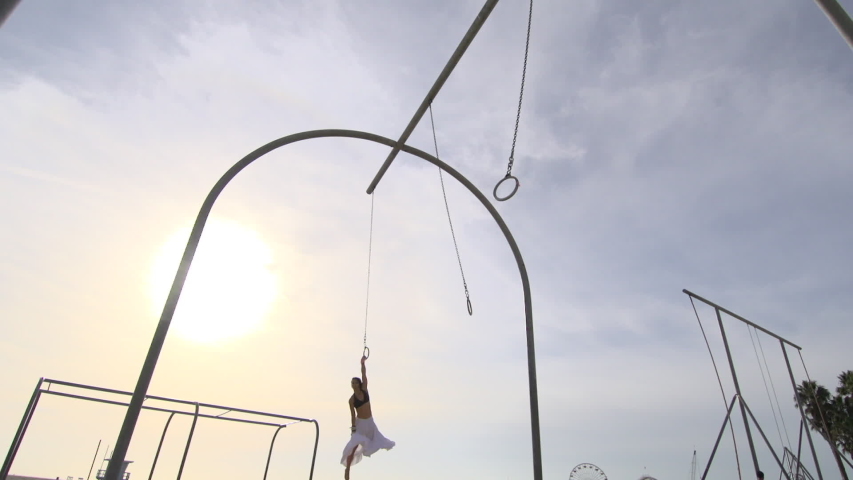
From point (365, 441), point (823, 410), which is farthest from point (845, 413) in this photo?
point (365, 441)

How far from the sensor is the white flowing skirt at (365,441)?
399 inches

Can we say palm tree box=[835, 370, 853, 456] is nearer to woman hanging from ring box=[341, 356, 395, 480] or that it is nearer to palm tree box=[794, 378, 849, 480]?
palm tree box=[794, 378, 849, 480]

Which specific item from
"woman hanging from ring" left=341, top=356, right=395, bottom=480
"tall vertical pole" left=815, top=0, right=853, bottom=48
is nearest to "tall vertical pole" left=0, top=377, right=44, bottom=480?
"woman hanging from ring" left=341, top=356, right=395, bottom=480

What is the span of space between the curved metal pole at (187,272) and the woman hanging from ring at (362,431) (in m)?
3.58

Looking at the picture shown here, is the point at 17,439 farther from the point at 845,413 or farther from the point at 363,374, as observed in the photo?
the point at 845,413

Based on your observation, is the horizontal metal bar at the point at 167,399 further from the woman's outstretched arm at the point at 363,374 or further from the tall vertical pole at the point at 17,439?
the woman's outstretched arm at the point at 363,374


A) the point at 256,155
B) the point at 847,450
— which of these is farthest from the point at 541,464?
the point at 847,450

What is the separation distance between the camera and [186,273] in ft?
19.4

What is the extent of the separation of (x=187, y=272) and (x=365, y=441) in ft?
19.5

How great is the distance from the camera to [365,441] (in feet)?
33.3

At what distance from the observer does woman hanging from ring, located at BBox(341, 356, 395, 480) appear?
33.3ft

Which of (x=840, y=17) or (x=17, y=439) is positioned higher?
(x=840, y=17)

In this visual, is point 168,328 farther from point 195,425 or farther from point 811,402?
point 811,402

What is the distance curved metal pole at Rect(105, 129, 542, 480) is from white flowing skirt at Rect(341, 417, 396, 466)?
373cm
